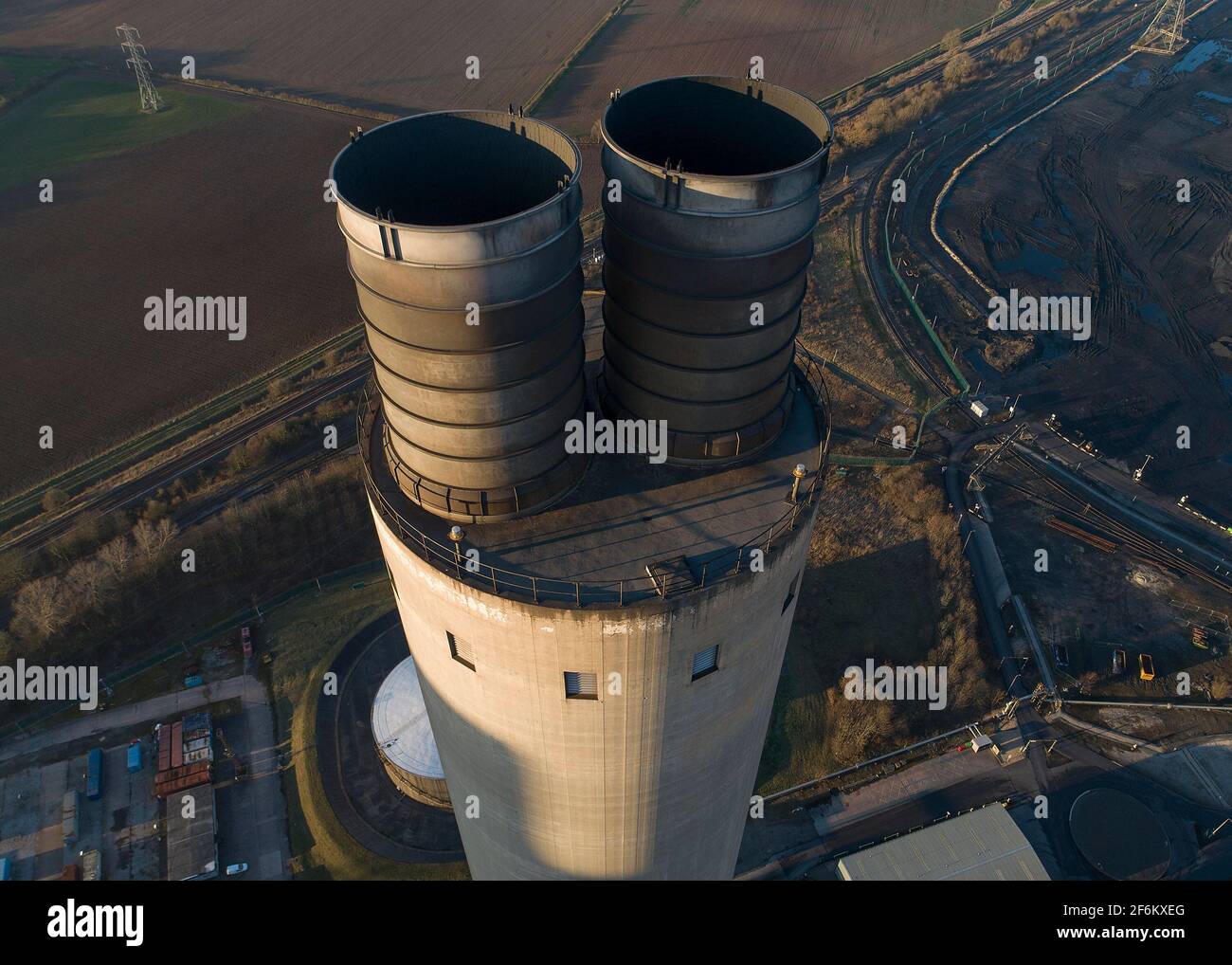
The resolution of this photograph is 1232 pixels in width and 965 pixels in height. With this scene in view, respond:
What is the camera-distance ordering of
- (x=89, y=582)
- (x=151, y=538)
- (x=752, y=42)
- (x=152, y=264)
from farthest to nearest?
(x=752, y=42) → (x=152, y=264) → (x=151, y=538) → (x=89, y=582)

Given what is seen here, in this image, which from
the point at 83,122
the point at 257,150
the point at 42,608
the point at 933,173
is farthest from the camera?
the point at 83,122

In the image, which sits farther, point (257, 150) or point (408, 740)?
point (257, 150)

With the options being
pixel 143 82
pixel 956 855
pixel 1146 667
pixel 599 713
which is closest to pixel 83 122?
pixel 143 82

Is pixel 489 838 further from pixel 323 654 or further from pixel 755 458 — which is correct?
pixel 323 654

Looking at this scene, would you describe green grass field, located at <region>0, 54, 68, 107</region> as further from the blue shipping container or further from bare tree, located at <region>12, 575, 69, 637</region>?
the blue shipping container

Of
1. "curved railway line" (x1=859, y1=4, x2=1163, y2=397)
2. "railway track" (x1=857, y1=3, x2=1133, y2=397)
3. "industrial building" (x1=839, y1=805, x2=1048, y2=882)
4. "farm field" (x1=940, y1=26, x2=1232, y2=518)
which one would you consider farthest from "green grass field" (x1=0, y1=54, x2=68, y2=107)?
"industrial building" (x1=839, y1=805, x2=1048, y2=882)

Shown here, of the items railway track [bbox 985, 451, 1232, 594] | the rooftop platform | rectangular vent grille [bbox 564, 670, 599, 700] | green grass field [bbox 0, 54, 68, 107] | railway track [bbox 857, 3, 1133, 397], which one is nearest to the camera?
the rooftop platform

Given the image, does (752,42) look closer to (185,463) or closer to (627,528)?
(185,463)
